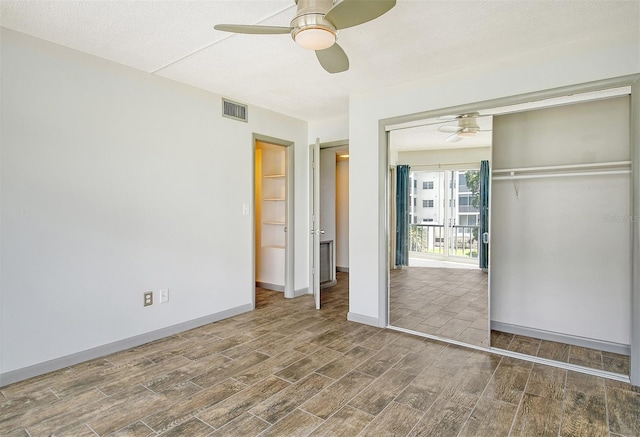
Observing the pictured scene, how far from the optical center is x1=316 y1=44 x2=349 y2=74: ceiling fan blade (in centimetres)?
229

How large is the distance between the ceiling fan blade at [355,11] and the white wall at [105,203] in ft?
7.28

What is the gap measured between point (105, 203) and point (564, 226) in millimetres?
4131

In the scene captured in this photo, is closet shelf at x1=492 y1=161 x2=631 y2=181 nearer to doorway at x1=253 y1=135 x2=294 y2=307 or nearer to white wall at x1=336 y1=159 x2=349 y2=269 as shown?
doorway at x1=253 y1=135 x2=294 y2=307

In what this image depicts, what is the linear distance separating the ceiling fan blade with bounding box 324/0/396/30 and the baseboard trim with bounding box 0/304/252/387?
3.09 m

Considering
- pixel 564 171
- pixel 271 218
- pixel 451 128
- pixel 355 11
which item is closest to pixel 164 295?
pixel 271 218

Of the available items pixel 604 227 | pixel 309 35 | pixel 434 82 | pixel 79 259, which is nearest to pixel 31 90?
pixel 79 259

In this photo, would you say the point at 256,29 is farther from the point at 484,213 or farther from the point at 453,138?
the point at 484,213

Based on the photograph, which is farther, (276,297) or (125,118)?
(276,297)

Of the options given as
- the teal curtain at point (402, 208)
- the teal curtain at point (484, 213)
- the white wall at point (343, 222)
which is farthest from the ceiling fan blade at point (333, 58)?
the white wall at point (343, 222)

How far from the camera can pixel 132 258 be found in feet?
10.5

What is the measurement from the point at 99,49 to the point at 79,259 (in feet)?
5.57

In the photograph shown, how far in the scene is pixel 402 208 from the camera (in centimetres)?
383

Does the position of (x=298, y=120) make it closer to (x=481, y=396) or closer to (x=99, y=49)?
(x=99, y=49)

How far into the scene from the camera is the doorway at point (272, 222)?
5.16 meters
